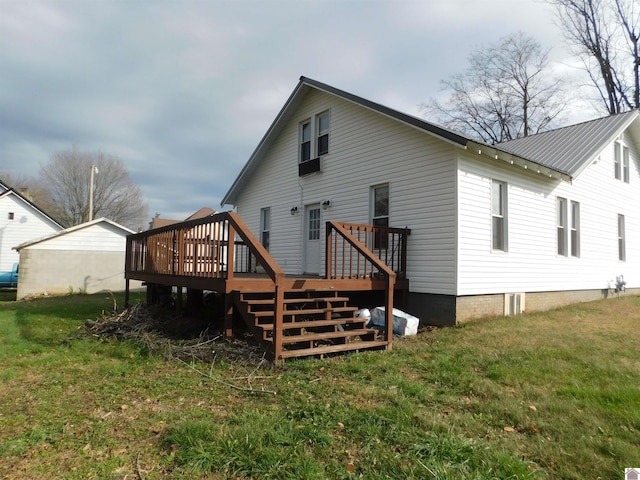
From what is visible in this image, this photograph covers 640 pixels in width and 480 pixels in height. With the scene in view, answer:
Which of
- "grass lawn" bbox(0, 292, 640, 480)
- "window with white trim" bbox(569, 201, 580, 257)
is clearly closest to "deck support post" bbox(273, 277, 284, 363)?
"grass lawn" bbox(0, 292, 640, 480)

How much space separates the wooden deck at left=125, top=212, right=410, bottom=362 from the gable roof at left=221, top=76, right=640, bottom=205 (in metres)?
2.20

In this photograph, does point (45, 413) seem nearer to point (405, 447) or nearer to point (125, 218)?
point (405, 447)

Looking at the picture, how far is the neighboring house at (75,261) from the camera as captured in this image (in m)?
15.8

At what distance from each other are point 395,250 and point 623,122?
9651 mm

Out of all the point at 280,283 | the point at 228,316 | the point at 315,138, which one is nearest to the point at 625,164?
the point at 315,138

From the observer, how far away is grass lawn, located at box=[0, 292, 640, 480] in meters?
2.71

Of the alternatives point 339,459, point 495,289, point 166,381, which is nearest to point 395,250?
point 495,289

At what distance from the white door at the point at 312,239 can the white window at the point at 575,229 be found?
6.96 m

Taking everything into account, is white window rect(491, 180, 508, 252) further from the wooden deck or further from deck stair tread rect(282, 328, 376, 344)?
deck stair tread rect(282, 328, 376, 344)

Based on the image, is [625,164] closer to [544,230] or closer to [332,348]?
[544,230]

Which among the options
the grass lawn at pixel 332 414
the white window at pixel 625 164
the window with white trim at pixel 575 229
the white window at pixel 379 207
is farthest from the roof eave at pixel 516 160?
the white window at pixel 625 164

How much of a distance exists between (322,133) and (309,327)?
6.78 metres

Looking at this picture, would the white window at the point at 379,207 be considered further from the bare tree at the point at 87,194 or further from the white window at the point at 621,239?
the bare tree at the point at 87,194

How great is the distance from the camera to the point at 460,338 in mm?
6648
